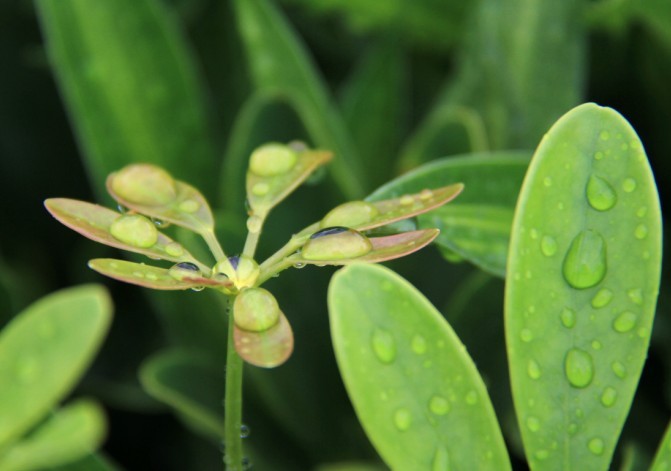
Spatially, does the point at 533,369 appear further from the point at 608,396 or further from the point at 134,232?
the point at 134,232

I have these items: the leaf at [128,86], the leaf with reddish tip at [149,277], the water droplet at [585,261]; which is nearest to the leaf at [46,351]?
the leaf with reddish tip at [149,277]

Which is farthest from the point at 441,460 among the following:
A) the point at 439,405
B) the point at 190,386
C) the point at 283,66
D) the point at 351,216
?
the point at 283,66

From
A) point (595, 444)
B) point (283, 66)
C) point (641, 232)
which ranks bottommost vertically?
point (595, 444)

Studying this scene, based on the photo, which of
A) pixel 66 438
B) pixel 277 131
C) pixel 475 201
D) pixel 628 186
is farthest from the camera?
pixel 277 131

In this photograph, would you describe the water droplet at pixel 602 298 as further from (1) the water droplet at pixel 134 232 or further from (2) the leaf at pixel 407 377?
(1) the water droplet at pixel 134 232

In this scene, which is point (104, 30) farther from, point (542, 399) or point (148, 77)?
point (542, 399)
